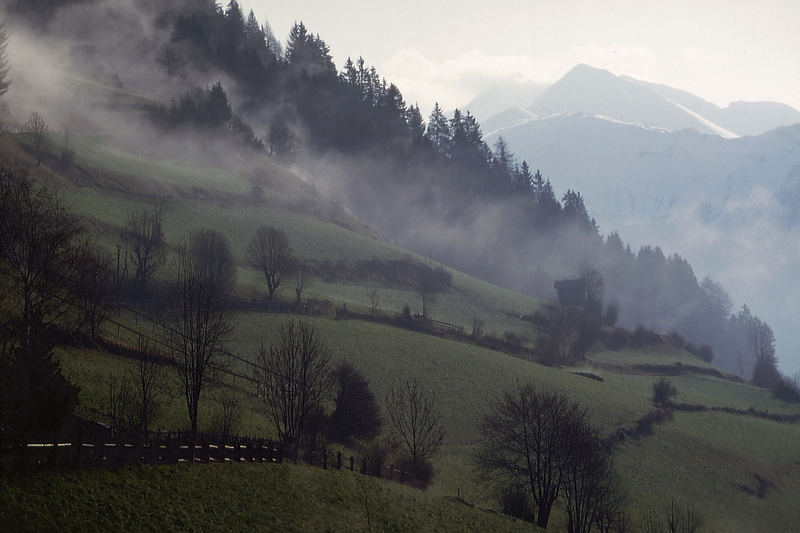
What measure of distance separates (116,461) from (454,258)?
151m

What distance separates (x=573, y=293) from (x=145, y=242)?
91.0 meters

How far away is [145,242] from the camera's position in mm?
84312

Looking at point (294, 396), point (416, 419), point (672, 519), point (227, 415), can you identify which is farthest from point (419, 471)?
point (672, 519)

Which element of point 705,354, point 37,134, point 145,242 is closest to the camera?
point 145,242

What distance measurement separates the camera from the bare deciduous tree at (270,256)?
9050cm

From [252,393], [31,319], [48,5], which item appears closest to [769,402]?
[252,393]

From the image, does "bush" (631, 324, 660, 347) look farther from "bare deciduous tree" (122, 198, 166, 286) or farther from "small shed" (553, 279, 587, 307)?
"bare deciduous tree" (122, 198, 166, 286)

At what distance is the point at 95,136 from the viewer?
127 meters

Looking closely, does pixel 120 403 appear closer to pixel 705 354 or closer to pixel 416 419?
pixel 416 419

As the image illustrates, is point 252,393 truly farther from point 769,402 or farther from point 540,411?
point 769,402

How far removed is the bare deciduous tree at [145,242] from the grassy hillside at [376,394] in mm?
2159

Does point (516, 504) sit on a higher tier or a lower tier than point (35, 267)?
lower

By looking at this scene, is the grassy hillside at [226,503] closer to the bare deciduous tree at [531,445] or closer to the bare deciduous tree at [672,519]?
the bare deciduous tree at [531,445]

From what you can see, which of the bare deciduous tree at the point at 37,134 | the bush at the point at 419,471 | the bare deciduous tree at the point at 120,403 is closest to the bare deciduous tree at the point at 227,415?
the bare deciduous tree at the point at 120,403
